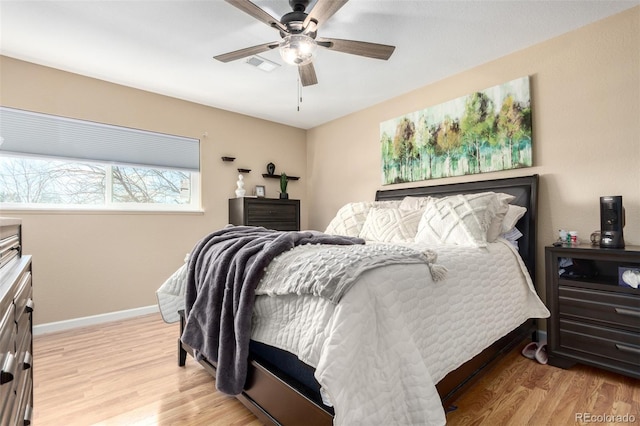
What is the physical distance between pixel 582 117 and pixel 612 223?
886 mm

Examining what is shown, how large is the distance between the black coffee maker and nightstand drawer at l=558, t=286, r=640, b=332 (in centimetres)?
32

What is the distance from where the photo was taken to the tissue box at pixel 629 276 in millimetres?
1843

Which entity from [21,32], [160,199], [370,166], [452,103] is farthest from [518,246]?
[21,32]

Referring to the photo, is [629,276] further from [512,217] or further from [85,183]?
[85,183]

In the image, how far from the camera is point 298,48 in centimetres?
201

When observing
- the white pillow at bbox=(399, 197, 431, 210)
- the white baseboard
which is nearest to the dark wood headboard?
the white pillow at bbox=(399, 197, 431, 210)

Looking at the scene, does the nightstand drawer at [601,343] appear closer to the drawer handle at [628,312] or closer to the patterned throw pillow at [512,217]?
the drawer handle at [628,312]

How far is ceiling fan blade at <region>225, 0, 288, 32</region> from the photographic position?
1.66m

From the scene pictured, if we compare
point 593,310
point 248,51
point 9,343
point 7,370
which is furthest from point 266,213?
point 7,370

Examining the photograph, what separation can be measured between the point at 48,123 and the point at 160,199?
1.20m

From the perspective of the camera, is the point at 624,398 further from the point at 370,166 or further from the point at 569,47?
the point at 370,166

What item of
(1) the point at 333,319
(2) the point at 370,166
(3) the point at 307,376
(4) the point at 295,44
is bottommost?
(3) the point at 307,376

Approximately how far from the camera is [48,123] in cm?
295

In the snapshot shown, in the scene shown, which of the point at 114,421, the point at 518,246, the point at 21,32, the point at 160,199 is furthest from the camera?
the point at 160,199
